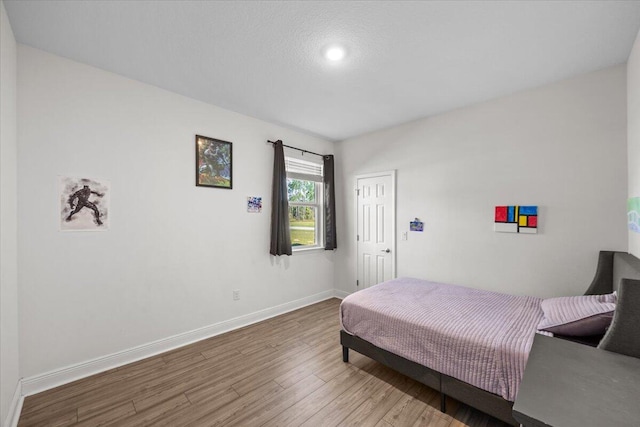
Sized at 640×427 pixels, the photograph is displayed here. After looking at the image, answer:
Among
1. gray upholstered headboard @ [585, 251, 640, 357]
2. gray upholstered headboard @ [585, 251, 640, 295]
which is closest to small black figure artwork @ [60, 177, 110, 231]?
gray upholstered headboard @ [585, 251, 640, 357]

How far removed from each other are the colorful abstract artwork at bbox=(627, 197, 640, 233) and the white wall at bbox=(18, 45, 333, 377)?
3.54 metres

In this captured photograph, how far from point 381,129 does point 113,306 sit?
3.83 m

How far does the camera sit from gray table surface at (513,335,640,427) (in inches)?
31.0

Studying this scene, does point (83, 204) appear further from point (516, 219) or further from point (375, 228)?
point (516, 219)

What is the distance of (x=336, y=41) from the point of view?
1994 mm

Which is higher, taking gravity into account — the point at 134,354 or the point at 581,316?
the point at 581,316

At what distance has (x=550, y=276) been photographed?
2660mm

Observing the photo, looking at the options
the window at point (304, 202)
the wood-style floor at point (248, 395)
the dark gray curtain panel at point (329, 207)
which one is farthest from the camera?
the dark gray curtain panel at point (329, 207)

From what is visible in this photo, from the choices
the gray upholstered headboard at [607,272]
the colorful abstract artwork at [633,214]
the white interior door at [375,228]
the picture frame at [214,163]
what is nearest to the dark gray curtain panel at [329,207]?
the white interior door at [375,228]

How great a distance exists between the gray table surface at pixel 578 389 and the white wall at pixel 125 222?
2.97 meters

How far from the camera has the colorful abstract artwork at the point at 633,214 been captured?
1936mm

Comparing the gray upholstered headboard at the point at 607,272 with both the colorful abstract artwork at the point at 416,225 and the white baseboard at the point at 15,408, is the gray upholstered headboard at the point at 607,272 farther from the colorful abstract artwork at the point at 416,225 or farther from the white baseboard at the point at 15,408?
the white baseboard at the point at 15,408

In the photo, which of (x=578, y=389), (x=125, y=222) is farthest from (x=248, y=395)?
(x=578, y=389)

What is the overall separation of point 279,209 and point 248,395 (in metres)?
2.17
